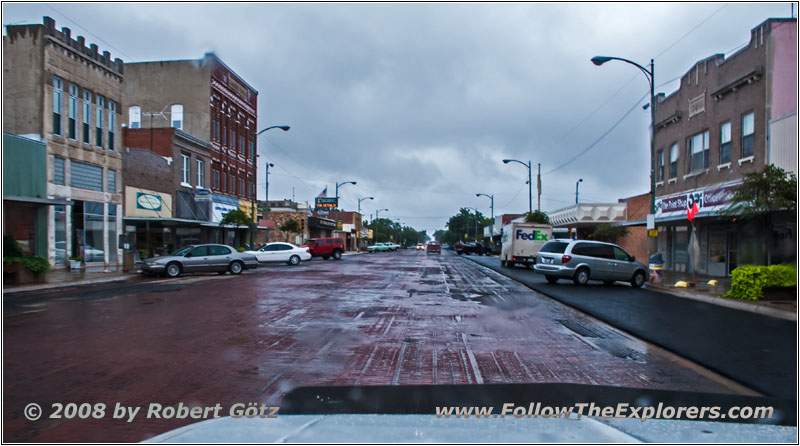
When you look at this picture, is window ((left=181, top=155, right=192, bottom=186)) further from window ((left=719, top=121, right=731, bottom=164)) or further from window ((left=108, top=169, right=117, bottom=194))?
window ((left=719, top=121, right=731, bottom=164))

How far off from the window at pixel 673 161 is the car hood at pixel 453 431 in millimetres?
27301

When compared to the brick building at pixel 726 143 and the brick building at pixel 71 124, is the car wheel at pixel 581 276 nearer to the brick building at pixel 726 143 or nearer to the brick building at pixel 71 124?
the brick building at pixel 726 143

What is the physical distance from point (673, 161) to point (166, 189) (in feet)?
98.8

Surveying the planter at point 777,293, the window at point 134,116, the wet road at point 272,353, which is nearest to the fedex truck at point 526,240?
the planter at point 777,293

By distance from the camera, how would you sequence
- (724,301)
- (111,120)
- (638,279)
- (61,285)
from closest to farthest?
(724,301) → (61,285) → (638,279) → (111,120)

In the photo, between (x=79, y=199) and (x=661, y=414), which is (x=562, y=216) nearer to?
(x=79, y=199)

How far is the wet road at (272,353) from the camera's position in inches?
214

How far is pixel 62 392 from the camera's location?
17.9 feet

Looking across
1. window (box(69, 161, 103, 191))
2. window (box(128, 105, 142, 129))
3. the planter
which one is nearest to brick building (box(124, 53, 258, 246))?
window (box(128, 105, 142, 129))

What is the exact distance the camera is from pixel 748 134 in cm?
2127

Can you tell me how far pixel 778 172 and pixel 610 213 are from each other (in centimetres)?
2566

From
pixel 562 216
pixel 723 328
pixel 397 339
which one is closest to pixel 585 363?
pixel 397 339

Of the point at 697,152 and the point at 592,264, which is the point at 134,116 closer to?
the point at 592,264

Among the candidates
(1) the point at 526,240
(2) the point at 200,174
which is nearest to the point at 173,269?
(2) the point at 200,174
